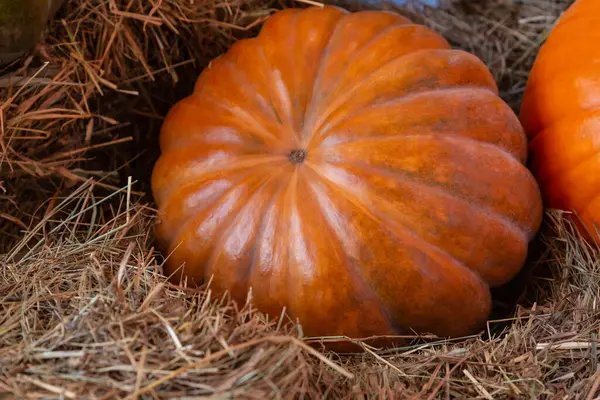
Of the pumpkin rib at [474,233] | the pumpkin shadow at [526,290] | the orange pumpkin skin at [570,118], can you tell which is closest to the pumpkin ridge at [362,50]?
the pumpkin rib at [474,233]

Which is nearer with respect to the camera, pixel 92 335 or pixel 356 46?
pixel 92 335

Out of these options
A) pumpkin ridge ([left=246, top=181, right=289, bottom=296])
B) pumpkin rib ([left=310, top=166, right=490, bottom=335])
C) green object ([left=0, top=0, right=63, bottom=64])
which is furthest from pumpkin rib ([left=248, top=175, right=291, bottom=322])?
green object ([left=0, top=0, right=63, bottom=64])

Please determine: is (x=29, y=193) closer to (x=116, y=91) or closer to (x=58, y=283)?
(x=116, y=91)

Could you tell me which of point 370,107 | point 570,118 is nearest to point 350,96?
point 370,107

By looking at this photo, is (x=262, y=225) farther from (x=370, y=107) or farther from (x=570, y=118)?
(x=570, y=118)

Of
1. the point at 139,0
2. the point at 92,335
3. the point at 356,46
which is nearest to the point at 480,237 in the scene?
the point at 356,46

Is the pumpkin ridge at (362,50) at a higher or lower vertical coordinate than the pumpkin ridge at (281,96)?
higher

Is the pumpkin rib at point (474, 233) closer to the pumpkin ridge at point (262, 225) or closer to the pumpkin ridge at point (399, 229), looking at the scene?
the pumpkin ridge at point (399, 229)
